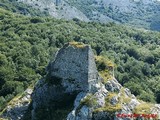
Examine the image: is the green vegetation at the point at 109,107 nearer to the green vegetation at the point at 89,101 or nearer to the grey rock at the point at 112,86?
the green vegetation at the point at 89,101

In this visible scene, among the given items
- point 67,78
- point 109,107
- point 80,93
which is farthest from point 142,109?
point 67,78

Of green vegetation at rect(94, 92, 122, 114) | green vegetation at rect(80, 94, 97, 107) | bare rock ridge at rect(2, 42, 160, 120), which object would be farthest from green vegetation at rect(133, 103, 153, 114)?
green vegetation at rect(80, 94, 97, 107)

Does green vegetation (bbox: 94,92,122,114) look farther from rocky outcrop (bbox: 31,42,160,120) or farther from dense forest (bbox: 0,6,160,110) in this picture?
dense forest (bbox: 0,6,160,110)

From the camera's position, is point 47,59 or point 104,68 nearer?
point 104,68

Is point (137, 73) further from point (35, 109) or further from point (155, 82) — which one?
point (35, 109)

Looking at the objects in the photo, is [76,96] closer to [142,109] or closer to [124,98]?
[124,98]

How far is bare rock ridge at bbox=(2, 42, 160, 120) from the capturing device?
44.5 meters

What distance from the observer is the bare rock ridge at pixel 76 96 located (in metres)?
44.5

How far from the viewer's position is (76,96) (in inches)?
1859

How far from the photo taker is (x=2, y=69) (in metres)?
137

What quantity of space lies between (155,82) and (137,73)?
8174mm

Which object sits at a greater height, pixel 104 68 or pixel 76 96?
pixel 104 68

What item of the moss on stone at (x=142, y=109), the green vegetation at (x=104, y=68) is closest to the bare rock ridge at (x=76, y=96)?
the moss on stone at (x=142, y=109)

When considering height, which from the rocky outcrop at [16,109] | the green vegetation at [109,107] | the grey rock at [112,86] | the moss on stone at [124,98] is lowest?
the rocky outcrop at [16,109]
